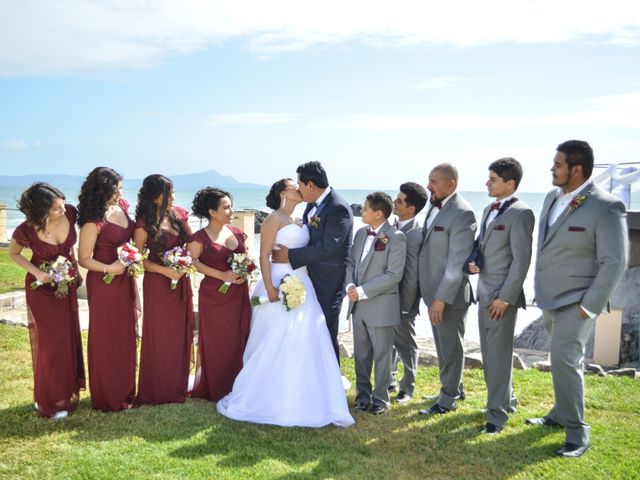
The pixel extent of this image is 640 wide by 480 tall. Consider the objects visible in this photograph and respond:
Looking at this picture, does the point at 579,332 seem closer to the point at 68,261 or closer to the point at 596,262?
the point at 596,262

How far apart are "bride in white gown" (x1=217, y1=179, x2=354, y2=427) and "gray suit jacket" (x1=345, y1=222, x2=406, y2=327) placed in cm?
49

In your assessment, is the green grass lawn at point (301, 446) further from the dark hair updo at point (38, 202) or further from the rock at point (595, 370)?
the dark hair updo at point (38, 202)

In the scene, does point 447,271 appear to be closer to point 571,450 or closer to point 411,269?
point 411,269

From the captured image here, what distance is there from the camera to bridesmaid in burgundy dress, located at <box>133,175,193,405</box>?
6.29 meters

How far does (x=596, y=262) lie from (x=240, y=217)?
10646mm

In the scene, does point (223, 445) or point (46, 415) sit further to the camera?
point (46, 415)

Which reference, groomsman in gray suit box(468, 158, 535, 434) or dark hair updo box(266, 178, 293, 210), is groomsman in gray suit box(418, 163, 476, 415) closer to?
groomsman in gray suit box(468, 158, 535, 434)

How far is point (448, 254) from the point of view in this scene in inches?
239

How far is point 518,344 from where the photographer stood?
13328 mm

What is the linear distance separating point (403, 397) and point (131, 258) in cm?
317

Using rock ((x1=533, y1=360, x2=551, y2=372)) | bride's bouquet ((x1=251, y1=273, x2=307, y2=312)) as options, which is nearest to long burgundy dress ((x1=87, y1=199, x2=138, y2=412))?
bride's bouquet ((x1=251, y1=273, x2=307, y2=312))

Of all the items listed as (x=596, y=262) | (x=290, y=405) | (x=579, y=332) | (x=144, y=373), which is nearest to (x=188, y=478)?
(x=290, y=405)

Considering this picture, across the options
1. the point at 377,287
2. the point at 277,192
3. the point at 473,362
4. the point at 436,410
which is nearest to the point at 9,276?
the point at 277,192

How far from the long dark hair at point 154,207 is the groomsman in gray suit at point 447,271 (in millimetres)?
2536
